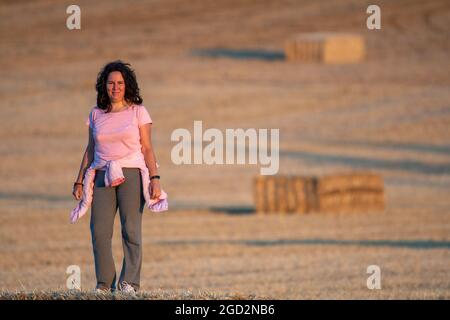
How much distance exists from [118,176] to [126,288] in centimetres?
69

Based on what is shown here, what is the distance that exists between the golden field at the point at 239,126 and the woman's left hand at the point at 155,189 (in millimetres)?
639

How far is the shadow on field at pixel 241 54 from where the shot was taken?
137 ft

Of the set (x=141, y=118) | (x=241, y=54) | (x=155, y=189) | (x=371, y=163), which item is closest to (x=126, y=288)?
(x=155, y=189)

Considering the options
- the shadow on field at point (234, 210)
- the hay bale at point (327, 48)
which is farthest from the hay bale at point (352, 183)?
the hay bale at point (327, 48)

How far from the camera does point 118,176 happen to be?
802 centimetres

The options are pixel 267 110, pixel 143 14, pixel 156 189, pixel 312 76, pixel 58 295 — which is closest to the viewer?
pixel 58 295

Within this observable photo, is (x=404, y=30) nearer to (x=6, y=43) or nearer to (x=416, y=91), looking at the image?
(x=416, y=91)

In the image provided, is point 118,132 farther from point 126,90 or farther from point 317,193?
point 317,193

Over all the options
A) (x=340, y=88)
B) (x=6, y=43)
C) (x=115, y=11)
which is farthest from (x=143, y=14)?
(x=340, y=88)

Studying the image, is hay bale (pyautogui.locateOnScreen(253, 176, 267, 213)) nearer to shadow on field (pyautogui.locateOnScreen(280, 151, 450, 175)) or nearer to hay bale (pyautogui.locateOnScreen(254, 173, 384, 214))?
hay bale (pyautogui.locateOnScreen(254, 173, 384, 214))

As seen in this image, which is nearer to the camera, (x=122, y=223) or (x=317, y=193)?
(x=122, y=223)

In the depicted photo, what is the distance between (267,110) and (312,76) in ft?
15.8

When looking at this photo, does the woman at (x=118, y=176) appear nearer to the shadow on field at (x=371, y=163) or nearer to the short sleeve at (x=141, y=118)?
the short sleeve at (x=141, y=118)
